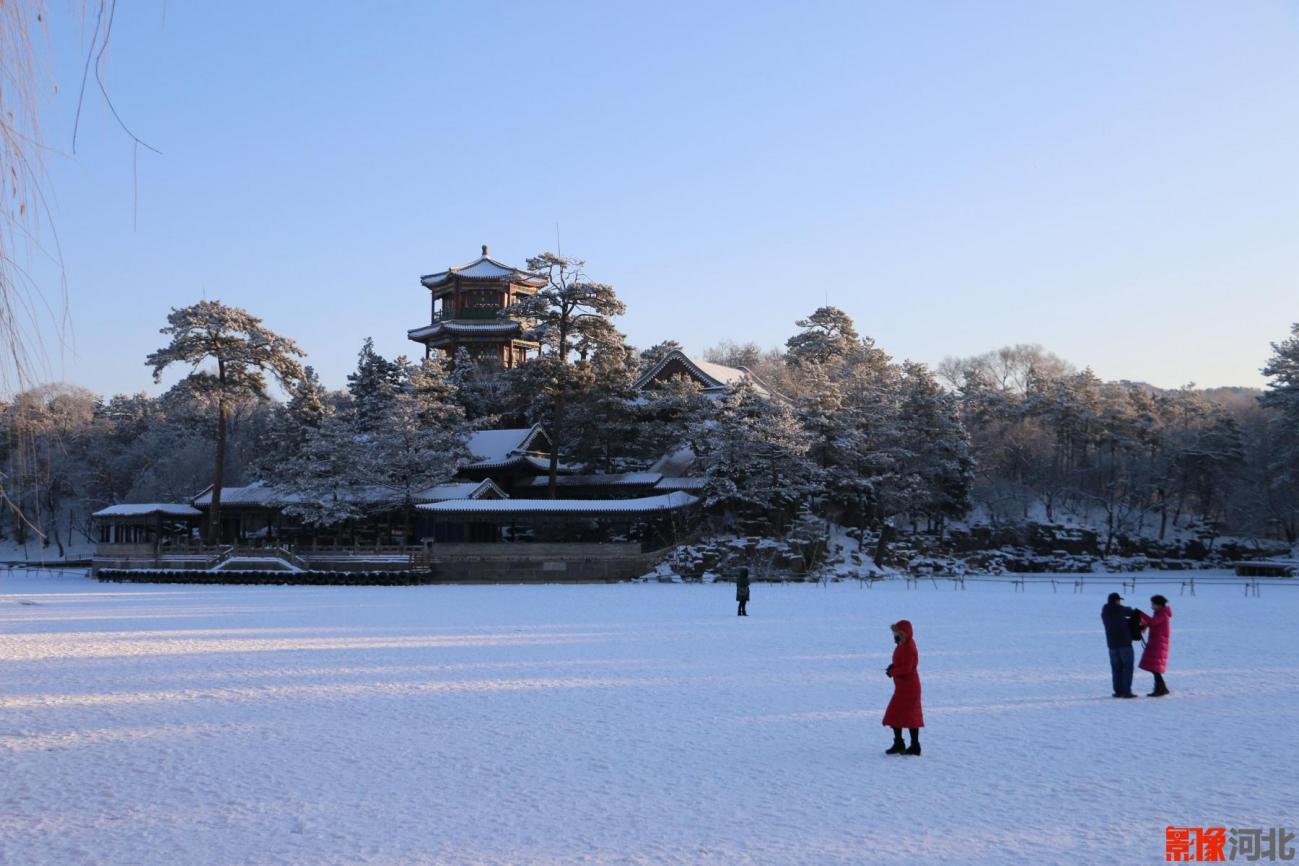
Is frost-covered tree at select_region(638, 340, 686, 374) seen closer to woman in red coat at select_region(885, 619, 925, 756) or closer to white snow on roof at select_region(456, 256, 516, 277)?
white snow on roof at select_region(456, 256, 516, 277)

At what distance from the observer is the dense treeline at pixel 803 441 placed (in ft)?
126

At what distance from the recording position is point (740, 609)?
21.8 m

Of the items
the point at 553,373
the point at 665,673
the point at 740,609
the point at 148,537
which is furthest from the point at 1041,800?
the point at 148,537

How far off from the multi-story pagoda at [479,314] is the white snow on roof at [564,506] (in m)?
14.0

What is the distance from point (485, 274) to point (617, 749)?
148 feet

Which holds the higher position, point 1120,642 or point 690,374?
point 690,374

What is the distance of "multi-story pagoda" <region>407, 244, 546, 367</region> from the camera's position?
50750 millimetres

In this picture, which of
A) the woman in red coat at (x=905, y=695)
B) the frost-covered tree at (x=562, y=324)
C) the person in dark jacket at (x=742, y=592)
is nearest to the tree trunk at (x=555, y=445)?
the frost-covered tree at (x=562, y=324)

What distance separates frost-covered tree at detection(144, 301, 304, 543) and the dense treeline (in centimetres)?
45

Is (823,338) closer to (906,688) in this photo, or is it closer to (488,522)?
(488,522)

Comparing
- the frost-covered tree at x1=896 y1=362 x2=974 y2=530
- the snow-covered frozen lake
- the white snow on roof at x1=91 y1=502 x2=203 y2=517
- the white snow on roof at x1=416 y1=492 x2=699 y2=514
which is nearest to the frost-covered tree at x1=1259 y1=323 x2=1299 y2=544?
the frost-covered tree at x1=896 y1=362 x2=974 y2=530

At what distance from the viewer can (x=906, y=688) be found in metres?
8.16

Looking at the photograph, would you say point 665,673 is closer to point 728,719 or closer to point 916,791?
point 728,719

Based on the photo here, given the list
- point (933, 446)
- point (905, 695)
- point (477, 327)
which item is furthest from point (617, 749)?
point (477, 327)
